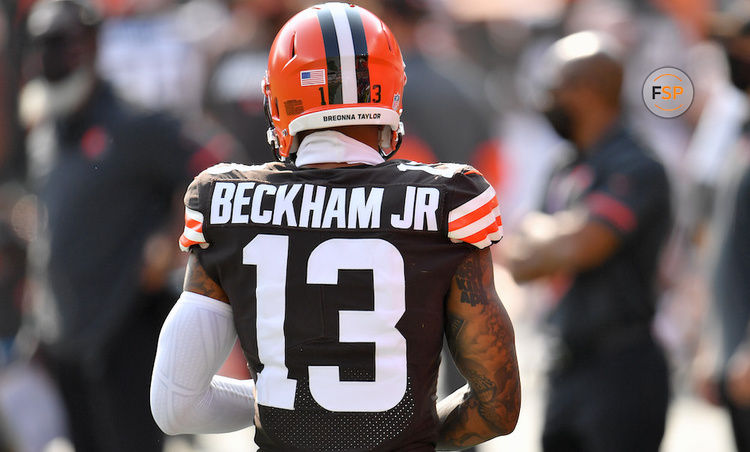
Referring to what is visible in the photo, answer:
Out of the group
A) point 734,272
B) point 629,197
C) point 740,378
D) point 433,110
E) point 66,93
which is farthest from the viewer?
point 433,110

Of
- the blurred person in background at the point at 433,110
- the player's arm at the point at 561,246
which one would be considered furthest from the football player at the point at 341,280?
the blurred person in background at the point at 433,110

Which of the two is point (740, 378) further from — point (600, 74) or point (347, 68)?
point (347, 68)

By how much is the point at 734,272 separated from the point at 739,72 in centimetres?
81

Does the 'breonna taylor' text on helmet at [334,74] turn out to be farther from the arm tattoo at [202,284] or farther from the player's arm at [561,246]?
the player's arm at [561,246]

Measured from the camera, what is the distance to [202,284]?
2750mm

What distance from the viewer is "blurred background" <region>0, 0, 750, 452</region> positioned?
5121 mm

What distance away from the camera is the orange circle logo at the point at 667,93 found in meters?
4.61

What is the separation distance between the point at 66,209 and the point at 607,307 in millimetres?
2350

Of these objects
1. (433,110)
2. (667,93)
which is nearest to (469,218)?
(667,93)

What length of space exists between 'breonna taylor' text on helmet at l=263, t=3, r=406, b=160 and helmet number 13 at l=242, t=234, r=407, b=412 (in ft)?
1.06

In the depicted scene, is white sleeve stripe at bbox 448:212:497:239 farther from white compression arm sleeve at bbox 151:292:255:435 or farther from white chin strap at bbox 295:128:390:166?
white compression arm sleeve at bbox 151:292:255:435

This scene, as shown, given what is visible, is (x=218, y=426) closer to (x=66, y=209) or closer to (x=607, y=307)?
(x=607, y=307)

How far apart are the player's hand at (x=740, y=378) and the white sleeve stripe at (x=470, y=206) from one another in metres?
2.03

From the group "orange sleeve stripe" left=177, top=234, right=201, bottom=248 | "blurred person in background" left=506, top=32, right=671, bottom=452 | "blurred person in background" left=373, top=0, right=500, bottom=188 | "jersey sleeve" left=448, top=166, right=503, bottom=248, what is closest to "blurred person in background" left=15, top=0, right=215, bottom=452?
"blurred person in background" left=373, top=0, right=500, bottom=188
